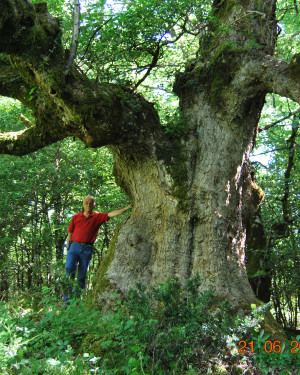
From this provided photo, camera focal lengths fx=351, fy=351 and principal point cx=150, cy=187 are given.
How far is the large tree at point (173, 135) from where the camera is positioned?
480 centimetres

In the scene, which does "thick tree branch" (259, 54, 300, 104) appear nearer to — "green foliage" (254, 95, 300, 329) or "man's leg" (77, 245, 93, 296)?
"green foliage" (254, 95, 300, 329)

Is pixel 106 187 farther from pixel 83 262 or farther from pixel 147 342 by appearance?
pixel 147 342

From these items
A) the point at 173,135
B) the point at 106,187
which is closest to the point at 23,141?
the point at 173,135

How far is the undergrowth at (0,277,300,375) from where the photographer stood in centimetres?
282

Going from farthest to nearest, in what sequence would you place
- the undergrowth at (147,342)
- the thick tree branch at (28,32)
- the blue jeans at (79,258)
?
the blue jeans at (79,258)
the thick tree branch at (28,32)
the undergrowth at (147,342)

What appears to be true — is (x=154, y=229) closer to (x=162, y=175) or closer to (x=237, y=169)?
(x=162, y=175)

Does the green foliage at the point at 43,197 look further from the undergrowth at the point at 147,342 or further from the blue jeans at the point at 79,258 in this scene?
the undergrowth at the point at 147,342

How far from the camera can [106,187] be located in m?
9.88

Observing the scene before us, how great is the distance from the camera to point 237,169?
18.7 ft

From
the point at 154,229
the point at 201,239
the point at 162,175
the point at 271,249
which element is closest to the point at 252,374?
the point at 201,239

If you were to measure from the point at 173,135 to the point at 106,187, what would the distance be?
174 inches

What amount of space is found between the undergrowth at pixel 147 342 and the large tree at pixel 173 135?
116 cm
